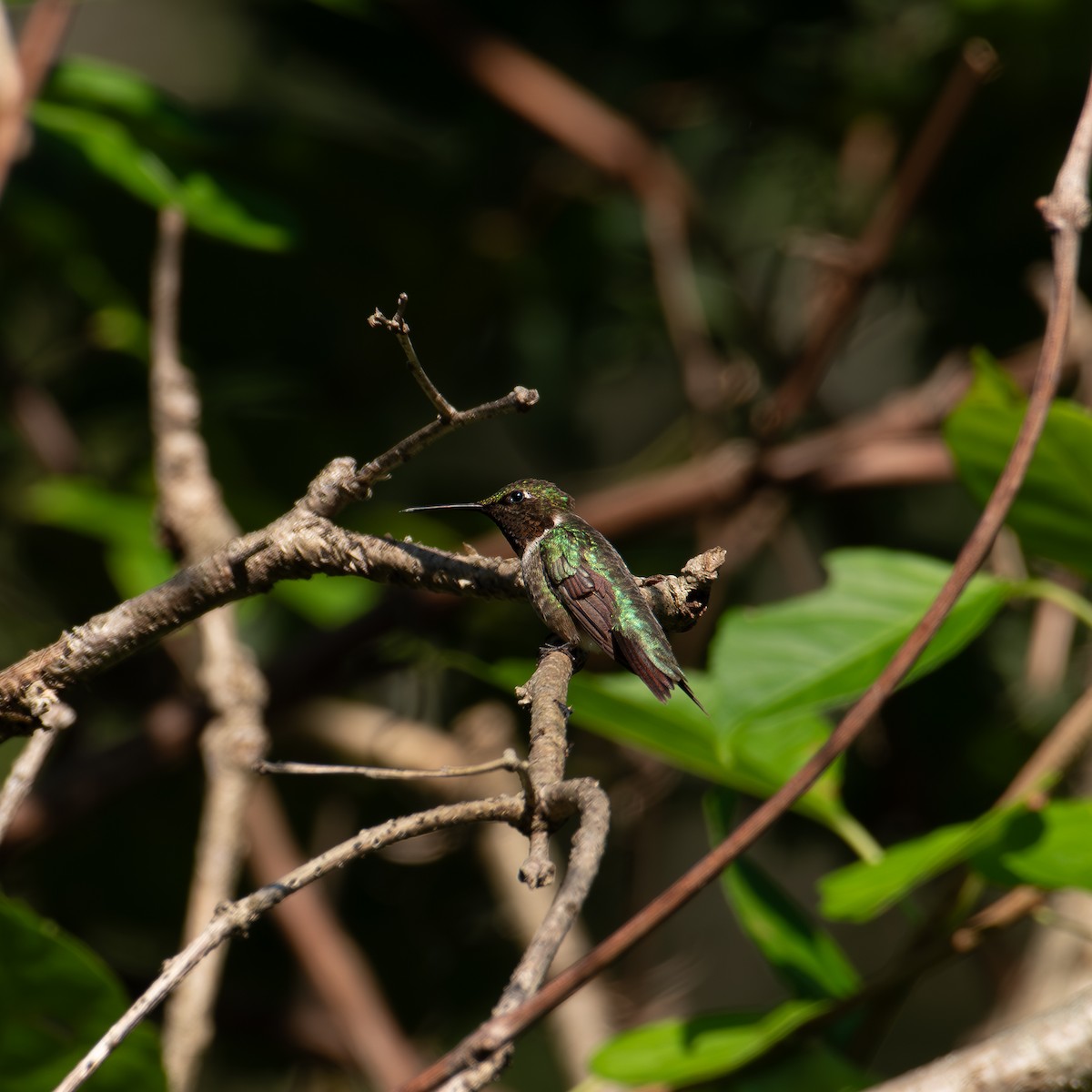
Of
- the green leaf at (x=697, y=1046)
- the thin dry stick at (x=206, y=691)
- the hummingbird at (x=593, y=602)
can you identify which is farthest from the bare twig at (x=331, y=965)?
the hummingbird at (x=593, y=602)

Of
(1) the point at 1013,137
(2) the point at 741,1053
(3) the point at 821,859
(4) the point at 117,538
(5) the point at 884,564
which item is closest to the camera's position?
(2) the point at 741,1053

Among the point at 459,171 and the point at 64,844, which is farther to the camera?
the point at 459,171

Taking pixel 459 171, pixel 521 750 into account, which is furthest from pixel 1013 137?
pixel 521 750

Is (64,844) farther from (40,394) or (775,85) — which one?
(775,85)

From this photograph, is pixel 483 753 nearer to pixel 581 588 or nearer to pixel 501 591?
pixel 581 588

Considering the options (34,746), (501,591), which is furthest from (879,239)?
(34,746)

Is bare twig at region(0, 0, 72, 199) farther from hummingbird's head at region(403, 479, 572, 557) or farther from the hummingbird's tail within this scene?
the hummingbird's tail
